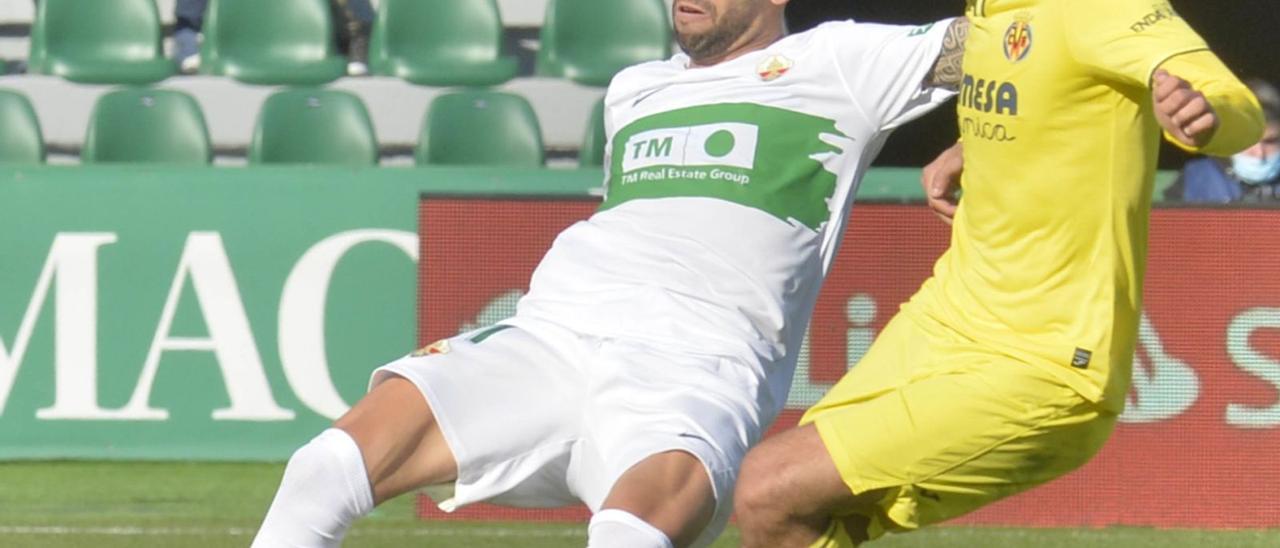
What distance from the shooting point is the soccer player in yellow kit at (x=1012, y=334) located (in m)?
3.96

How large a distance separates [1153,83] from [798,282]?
126cm

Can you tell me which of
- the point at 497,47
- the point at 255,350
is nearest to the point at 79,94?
the point at 497,47

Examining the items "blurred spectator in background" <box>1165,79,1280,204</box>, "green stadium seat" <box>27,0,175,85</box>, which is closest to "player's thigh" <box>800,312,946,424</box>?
"blurred spectator in background" <box>1165,79,1280,204</box>

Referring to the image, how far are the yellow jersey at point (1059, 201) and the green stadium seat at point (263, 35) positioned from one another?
657cm

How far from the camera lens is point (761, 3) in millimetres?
4926

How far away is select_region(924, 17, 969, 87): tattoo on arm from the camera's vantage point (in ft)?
14.8

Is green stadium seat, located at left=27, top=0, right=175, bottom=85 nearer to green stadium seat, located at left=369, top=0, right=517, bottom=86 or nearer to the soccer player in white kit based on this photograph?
green stadium seat, located at left=369, top=0, right=517, bottom=86

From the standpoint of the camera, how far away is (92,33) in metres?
10.4

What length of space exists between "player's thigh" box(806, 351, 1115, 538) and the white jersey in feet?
1.19

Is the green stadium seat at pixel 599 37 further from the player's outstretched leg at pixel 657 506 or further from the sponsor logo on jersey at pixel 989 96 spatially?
the player's outstretched leg at pixel 657 506

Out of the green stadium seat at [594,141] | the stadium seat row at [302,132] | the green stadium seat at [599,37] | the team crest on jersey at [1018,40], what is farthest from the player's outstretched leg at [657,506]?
the green stadium seat at [599,37]

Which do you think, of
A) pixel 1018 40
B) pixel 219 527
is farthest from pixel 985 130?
pixel 219 527

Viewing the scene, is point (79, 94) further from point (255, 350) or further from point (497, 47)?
point (255, 350)

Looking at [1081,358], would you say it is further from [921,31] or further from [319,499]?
[319,499]
